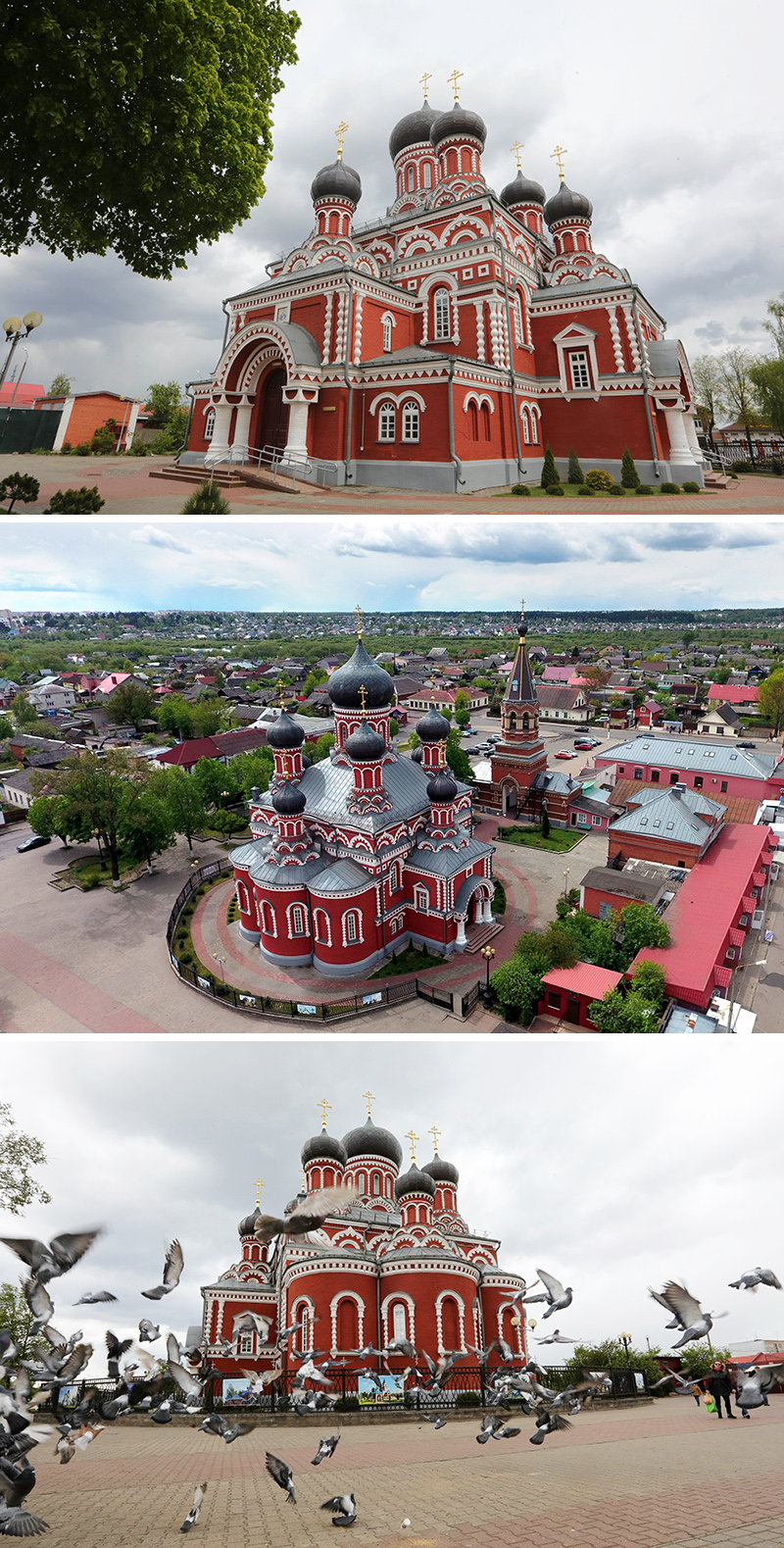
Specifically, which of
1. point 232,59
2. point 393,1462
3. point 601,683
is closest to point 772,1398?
point 393,1462

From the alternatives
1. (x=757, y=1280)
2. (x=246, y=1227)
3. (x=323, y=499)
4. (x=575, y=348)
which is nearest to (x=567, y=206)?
(x=575, y=348)

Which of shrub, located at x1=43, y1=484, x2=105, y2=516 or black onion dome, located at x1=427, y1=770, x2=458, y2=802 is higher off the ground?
shrub, located at x1=43, y1=484, x2=105, y2=516

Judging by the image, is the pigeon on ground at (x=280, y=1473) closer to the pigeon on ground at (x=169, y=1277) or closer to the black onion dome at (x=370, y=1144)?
the pigeon on ground at (x=169, y=1277)

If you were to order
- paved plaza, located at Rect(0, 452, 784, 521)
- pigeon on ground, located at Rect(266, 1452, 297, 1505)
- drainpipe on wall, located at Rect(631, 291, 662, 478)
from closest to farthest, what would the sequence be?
pigeon on ground, located at Rect(266, 1452, 297, 1505)
paved plaza, located at Rect(0, 452, 784, 521)
drainpipe on wall, located at Rect(631, 291, 662, 478)

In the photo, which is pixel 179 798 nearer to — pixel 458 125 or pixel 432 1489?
pixel 432 1489

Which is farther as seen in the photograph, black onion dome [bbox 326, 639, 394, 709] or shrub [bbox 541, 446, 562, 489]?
shrub [bbox 541, 446, 562, 489]

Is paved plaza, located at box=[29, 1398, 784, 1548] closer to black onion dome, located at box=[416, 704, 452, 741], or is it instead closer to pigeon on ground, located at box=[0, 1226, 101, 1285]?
pigeon on ground, located at box=[0, 1226, 101, 1285]

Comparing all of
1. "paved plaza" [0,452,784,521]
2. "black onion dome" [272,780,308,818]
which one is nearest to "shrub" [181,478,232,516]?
"paved plaza" [0,452,784,521]

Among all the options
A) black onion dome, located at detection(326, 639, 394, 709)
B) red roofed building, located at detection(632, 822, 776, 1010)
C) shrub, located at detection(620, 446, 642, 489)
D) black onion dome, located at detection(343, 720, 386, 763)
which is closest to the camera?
red roofed building, located at detection(632, 822, 776, 1010)

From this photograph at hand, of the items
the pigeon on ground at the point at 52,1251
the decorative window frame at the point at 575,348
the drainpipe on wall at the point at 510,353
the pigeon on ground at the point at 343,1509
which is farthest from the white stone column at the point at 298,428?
the pigeon on ground at the point at 343,1509
